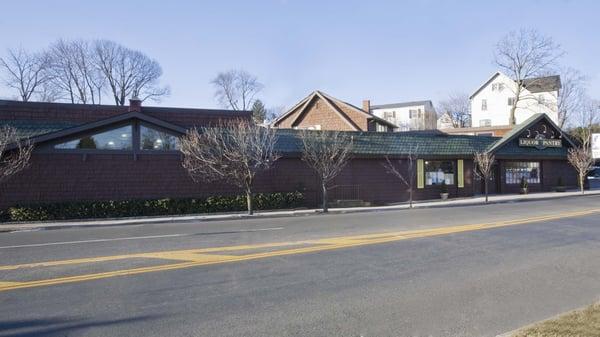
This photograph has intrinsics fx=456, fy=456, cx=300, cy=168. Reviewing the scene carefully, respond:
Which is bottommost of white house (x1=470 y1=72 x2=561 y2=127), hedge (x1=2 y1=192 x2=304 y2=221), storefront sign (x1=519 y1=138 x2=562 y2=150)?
hedge (x1=2 y1=192 x2=304 y2=221)

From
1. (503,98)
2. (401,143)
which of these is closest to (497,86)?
(503,98)

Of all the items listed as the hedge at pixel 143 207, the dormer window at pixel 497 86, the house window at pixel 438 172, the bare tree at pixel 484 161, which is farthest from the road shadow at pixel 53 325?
the dormer window at pixel 497 86

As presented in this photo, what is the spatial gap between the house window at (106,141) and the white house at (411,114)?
66.2 meters

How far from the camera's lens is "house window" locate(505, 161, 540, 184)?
33438 millimetres

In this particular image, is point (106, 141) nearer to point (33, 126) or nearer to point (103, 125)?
point (103, 125)

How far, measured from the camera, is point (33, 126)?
68.1 ft

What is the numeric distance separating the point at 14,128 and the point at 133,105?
5.11 m

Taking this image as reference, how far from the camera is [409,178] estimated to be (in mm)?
27828

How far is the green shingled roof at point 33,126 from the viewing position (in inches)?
796

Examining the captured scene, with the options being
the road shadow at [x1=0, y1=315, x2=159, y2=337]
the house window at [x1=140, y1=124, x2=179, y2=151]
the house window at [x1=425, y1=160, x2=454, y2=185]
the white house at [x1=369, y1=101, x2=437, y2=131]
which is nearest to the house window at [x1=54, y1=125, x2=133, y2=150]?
the house window at [x1=140, y1=124, x2=179, y2=151]

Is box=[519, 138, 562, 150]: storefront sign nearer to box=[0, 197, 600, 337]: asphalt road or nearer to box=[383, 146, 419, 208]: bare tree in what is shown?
box=[383, 146, 419, 208]: bare tree

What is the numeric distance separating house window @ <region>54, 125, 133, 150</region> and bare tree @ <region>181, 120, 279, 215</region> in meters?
Result: 2.61

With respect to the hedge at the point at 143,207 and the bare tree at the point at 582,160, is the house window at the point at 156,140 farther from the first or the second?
the bare tree at the point at 582,160

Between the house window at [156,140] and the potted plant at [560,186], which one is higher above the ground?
the house window at [156,140]
